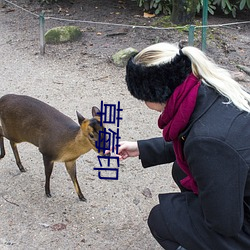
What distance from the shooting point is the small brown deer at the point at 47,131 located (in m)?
3.03

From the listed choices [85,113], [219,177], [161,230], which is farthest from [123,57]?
[219,177]

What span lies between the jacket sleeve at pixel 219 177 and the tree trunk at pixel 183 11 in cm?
498

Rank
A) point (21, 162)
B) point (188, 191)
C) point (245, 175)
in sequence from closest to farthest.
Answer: point (245, 175), point (188, 191), point (21, 162)

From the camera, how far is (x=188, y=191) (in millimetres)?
2479

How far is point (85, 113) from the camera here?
181 inches

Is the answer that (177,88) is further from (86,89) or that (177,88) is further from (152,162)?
(86,89)

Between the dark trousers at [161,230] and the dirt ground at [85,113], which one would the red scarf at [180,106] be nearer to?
the dark trousers at [161,230]

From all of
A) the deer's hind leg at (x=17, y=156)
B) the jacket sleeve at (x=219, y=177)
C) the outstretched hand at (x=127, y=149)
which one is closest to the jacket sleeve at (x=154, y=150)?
the outstretched hand at (x=127, y=149)

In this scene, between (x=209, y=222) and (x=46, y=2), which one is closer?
(x=209, y=222)

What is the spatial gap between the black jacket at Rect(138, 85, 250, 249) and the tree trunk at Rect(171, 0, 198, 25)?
489 cm

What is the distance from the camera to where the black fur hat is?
1976 millimetres

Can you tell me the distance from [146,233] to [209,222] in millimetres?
992

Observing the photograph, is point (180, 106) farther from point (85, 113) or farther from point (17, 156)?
point (85, 113)

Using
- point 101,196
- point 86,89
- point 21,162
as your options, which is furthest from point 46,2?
point 101,196
